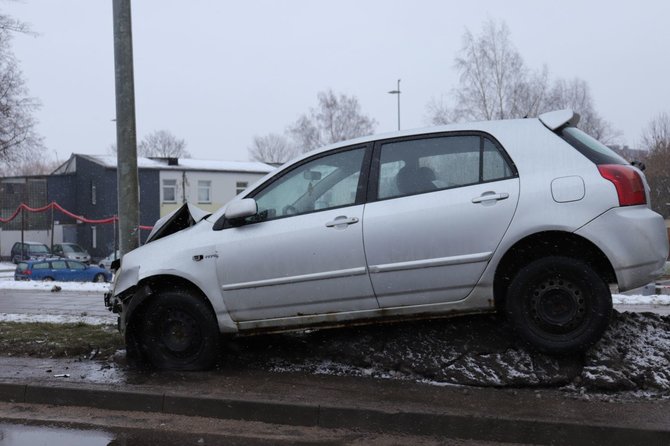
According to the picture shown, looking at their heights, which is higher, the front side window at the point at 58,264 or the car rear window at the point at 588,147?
the car rear window at the point at 588,147

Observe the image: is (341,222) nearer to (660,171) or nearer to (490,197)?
(490,197)

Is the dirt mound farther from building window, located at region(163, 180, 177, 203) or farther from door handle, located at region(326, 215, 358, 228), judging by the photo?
building window, located at region(163, 180, 177, 203)

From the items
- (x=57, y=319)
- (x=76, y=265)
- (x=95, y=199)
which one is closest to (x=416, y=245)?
(x=57, y=319)

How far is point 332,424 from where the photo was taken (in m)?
4.22

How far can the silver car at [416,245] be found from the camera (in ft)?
14.2

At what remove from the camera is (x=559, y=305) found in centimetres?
440

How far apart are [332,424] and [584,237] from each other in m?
2.05

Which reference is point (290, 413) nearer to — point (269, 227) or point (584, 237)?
point (269, 227)

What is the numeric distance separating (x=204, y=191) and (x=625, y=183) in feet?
145

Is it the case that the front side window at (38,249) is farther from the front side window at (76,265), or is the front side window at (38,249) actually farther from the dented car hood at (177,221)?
the dented car hood at (177,221)

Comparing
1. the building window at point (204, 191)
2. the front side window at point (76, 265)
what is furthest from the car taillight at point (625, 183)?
the building window at point (204, 191)

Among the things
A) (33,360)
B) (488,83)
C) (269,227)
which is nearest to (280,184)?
Result: (269,227)

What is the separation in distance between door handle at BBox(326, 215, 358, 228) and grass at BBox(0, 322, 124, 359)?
2508mm

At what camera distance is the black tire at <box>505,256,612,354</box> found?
4.29 meters
